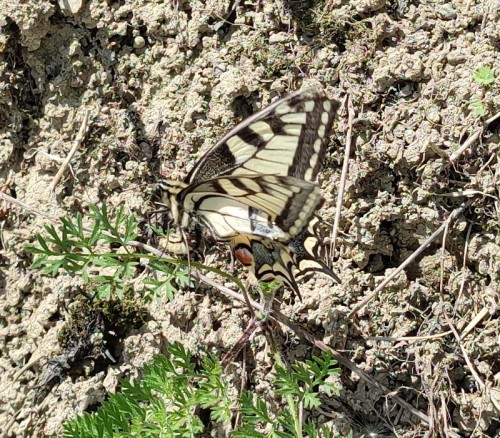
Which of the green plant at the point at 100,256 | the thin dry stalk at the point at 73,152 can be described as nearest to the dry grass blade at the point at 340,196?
the green plant at the point at 100,256

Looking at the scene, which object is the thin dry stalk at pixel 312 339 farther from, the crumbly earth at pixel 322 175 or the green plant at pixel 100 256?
the green plant at pixel 100 256

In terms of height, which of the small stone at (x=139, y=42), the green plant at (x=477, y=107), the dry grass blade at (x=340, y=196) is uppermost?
the small stone at (x=139, y=42)

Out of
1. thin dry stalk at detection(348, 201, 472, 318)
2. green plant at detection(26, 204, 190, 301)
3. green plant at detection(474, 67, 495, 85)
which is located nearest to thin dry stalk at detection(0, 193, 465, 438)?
green plant at detection(26, 204, 190, 301)

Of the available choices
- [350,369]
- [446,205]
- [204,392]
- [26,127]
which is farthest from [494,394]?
[26,127]

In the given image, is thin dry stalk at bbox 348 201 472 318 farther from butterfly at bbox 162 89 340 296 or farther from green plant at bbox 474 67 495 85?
green plant at bbox 474 67 495 85

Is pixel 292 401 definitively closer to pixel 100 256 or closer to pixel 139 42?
pixel 100 256

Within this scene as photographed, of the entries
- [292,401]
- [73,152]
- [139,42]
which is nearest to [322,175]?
[292,401]
